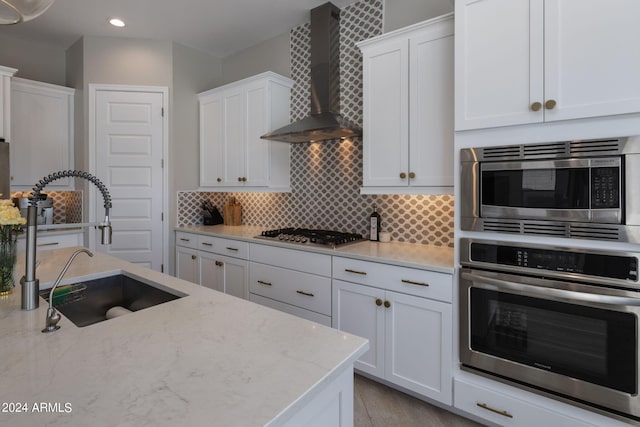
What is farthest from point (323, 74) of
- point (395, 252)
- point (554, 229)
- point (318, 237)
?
point (554, 229)

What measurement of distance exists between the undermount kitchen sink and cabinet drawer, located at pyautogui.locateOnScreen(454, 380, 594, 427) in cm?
163

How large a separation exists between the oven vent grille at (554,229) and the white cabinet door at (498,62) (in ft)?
→ 1.67

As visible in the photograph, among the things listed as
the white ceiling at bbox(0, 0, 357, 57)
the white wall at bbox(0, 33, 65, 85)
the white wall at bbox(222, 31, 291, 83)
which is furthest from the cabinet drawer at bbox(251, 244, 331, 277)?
the white wall at bbox(0, 33, 65, 85)

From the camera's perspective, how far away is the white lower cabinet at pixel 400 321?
1971 millimetres

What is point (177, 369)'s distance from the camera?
0.82 metres

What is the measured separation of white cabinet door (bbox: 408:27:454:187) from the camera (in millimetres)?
2135

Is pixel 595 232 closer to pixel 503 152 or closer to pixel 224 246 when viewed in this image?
pixel 503 152

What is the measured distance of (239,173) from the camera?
3498mm

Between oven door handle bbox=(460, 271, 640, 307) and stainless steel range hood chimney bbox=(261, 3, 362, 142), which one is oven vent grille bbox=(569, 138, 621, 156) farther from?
stainless steel range hood chimney bbox=(261, 3, 362, 142)

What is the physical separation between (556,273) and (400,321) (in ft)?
Answer: 2.90

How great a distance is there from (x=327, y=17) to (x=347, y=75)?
0.52 m

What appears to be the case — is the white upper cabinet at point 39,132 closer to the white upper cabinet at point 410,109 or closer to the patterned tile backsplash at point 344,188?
the patterned tile backsplash at point 344,188

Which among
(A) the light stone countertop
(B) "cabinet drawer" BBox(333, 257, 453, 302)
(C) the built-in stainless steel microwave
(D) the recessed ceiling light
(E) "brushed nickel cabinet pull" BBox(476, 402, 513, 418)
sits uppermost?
(D) the recessed ceiling light

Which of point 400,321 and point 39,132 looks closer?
point 400,321
